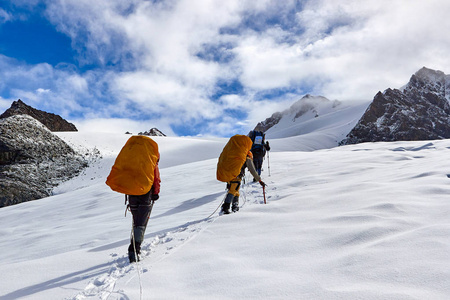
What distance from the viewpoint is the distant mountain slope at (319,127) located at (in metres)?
50.0

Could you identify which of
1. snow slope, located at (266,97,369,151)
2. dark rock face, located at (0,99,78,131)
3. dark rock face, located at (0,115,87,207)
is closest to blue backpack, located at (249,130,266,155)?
dark rock face, located at (0,115,87,207)

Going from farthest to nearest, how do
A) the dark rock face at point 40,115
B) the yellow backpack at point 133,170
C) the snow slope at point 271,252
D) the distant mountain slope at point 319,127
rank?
the dark rock face at point 40,115 < the distant mountain slope at point 319,127 < the yellow backpack at point 133,170 < the snow slope at point 271,252

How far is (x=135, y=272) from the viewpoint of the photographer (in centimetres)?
315

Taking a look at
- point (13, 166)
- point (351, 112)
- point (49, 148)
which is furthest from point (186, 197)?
point (351, 112)

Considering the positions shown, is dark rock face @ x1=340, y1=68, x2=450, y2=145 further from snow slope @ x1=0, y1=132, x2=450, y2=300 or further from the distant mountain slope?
snow slope @ x1=0, y1=132, x2=450, y2=300

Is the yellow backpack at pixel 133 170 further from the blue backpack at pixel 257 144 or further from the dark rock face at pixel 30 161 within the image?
the dark rock face at pixel 30 161

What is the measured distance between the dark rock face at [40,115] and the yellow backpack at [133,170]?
59588 mm

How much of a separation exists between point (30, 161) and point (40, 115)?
43.0m

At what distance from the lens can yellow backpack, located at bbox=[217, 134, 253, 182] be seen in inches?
229

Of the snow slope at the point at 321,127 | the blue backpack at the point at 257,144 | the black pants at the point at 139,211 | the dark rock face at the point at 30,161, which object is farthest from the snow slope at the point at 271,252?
the snow slope at the point at 321,127

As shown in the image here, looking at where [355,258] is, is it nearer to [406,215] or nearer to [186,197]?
[406,215]

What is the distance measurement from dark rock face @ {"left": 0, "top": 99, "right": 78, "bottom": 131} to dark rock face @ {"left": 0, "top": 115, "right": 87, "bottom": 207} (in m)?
36.4

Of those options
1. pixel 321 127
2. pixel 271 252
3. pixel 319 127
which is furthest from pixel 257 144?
pixel 319 127

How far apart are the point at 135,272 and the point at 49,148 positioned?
901 inches
